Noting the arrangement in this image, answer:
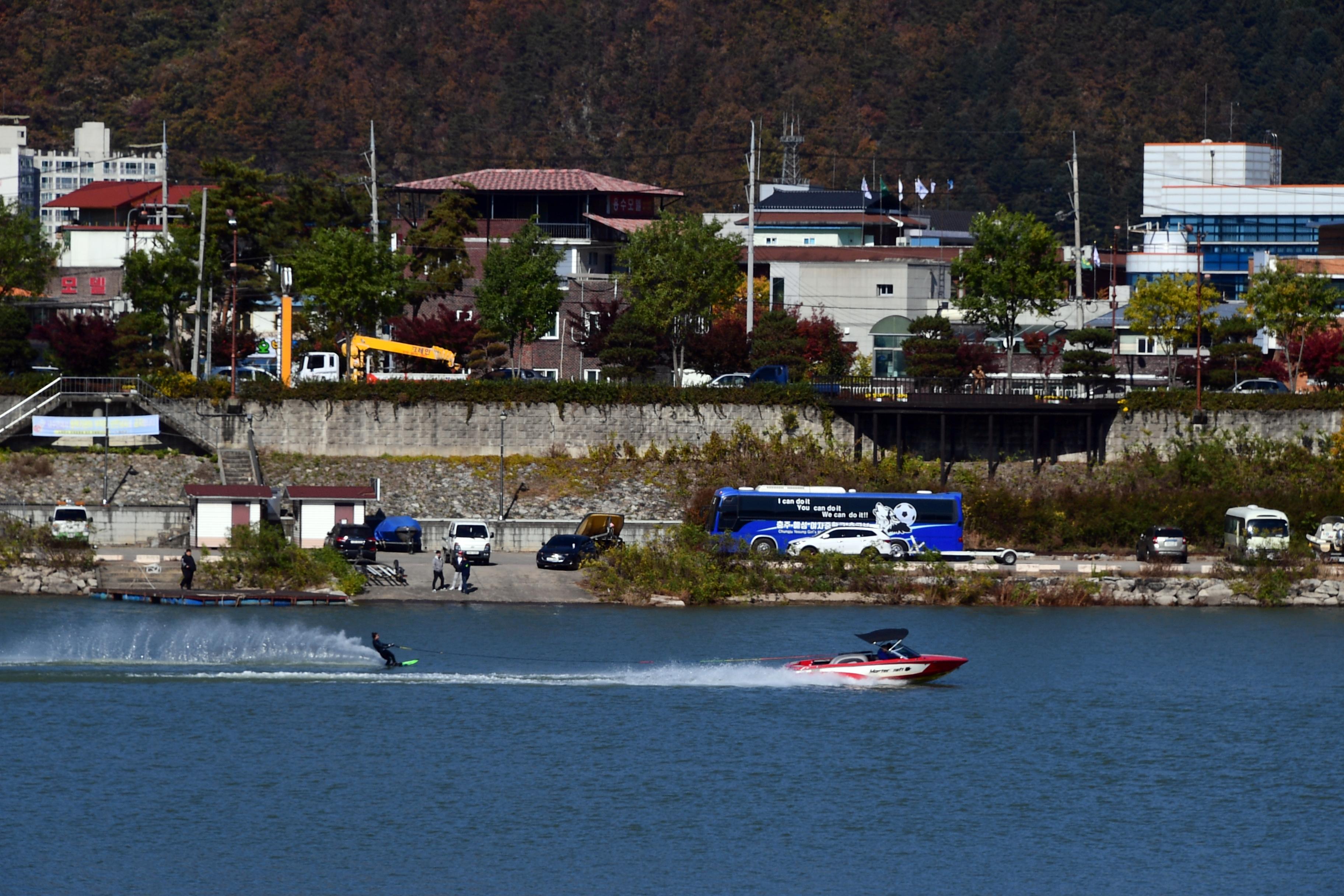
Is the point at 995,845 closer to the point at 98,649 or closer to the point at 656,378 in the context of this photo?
the point at 98,649

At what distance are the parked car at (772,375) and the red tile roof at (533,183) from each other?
25.8 m

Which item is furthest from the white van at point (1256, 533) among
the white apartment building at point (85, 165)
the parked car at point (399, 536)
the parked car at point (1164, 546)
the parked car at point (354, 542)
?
the white apartment building at point (85, 165)

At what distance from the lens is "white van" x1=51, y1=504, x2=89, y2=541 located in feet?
180

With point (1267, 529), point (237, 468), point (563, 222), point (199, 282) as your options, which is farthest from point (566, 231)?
point (1267, 529)

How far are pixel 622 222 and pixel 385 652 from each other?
183ft

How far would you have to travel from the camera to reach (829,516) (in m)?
57.9

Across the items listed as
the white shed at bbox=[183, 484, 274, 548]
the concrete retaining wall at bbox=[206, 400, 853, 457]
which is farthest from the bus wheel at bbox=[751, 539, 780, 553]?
the white shed at bbox=[183, 484, 274, 548]

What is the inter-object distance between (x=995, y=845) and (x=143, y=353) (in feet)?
168

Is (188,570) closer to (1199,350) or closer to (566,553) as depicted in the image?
(566,553)

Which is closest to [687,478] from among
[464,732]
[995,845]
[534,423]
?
[534,423]

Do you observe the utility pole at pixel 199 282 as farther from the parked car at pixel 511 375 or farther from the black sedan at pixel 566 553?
the black sedan at pixel 566 553

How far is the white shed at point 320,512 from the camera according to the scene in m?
56.7

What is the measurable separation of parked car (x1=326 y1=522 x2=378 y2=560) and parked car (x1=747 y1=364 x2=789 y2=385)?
20.2 m

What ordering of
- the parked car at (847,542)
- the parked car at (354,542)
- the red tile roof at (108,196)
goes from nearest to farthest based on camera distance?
the parked car at (354,542) < the parked car at (847,542) < the red tile roof at (108,196)
